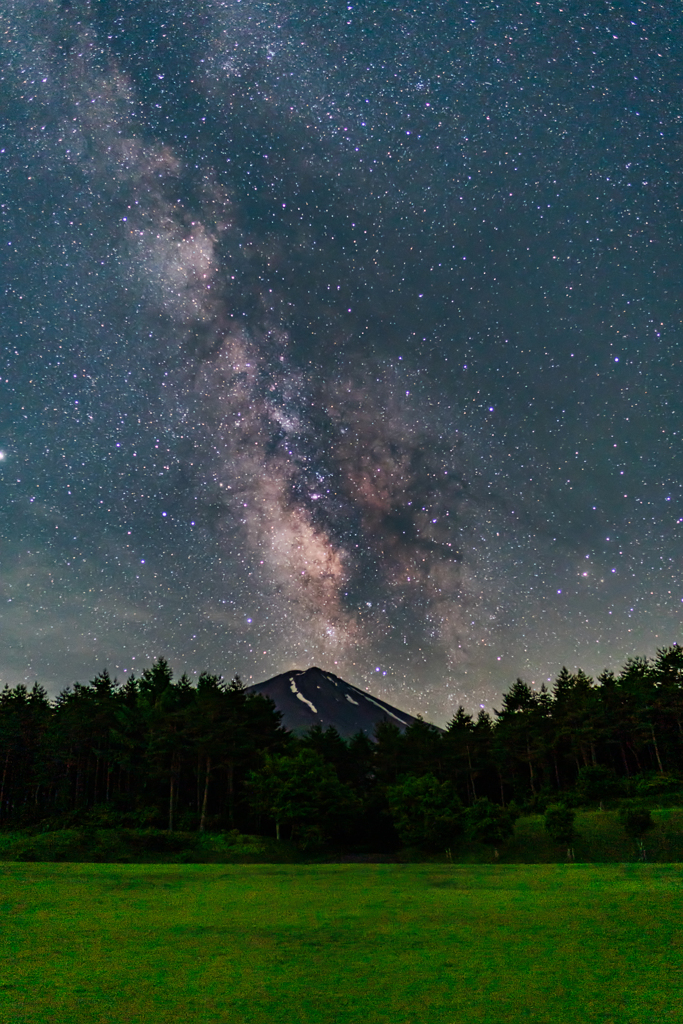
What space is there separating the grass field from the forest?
28162 mm

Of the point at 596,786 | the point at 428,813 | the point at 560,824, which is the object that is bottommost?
the point at 560,824

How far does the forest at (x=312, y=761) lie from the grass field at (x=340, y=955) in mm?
28162

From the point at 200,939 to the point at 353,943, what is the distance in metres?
3.45

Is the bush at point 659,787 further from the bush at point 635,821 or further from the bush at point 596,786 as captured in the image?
the bush at point 635,821

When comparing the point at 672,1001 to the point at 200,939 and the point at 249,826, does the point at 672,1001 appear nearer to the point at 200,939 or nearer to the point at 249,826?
the point at 200,939

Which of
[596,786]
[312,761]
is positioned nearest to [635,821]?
[596,786]

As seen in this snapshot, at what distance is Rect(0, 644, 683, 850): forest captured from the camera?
49812 mm

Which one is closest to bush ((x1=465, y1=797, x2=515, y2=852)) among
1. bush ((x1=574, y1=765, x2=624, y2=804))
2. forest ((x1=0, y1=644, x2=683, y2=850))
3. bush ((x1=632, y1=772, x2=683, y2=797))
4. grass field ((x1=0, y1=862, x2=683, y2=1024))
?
Result: forest ((x1=0, y1=644, x2=683, y2=850))

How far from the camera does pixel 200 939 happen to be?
1323 centimetres

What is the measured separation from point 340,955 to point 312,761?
137ft

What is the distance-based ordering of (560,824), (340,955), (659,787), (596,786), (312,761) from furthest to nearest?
(596,786), (659,787), (312,761), (560,824), (340,955)

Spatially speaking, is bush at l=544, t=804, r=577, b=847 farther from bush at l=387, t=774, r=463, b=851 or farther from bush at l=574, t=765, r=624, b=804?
bush at l=574, t=765, r=624, b=804

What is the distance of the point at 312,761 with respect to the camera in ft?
169

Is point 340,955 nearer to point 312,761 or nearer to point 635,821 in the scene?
point 635,821
